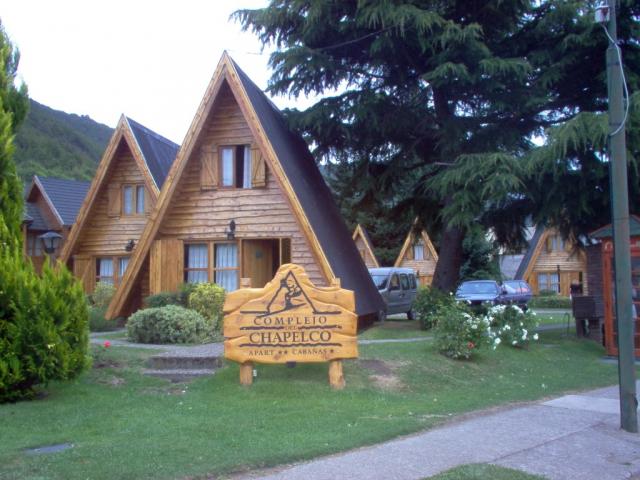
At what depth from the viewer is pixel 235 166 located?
64.4 ft

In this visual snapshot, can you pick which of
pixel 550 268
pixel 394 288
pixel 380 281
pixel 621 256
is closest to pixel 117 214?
pixel 380 281

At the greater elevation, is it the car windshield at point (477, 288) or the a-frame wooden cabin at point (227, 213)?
the a-frame wooden cabin at point (227, 213)

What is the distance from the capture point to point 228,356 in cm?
1125

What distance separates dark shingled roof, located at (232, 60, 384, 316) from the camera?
59.5 ft

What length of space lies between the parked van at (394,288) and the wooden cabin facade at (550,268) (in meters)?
26.7

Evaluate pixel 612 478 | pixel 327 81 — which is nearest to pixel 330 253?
pixel 327 81

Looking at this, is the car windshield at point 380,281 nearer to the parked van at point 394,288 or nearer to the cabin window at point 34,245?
the parked van at point 394,288

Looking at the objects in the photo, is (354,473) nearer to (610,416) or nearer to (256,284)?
(610,416)

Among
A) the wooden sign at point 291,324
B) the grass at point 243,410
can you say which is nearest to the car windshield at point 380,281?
the grass at point 243,410

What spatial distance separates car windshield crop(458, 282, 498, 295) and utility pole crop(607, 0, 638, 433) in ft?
67.9

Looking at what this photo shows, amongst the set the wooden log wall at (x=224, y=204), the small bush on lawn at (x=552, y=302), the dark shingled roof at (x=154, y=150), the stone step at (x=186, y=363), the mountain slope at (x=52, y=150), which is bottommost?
the stone step at (x=186, y=363)

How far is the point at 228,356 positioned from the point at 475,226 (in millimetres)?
9169

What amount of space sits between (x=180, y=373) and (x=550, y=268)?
1734 inches

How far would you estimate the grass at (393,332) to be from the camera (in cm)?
1779
